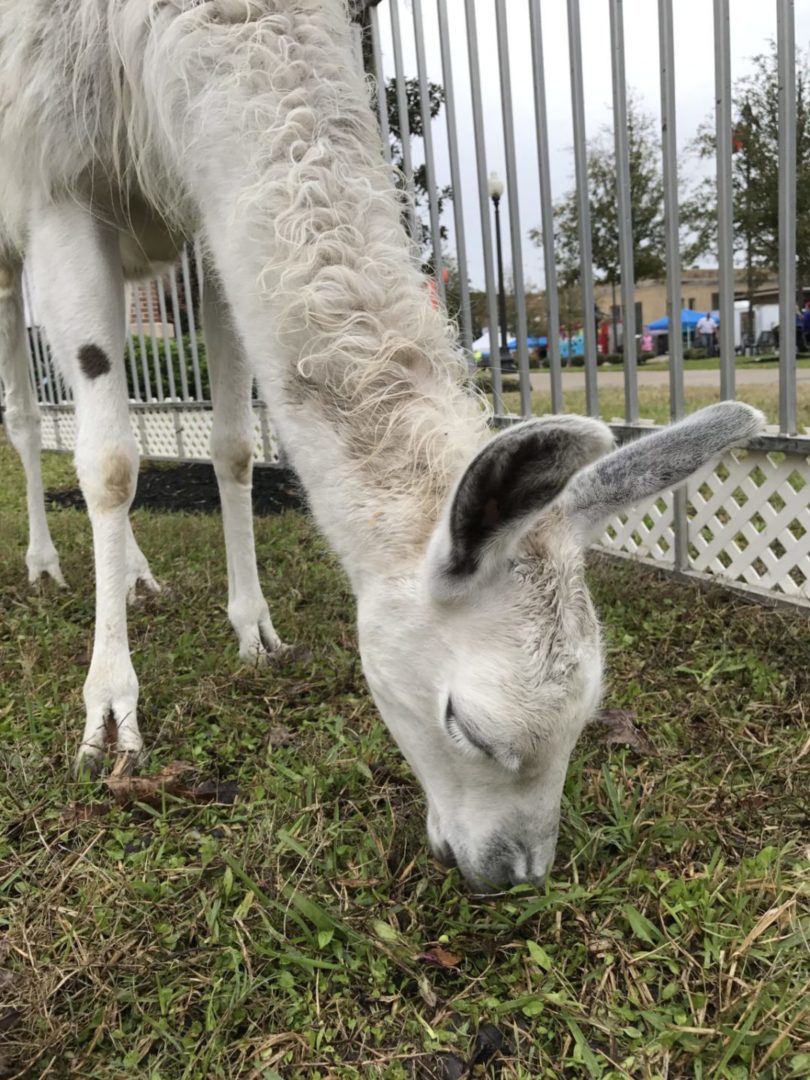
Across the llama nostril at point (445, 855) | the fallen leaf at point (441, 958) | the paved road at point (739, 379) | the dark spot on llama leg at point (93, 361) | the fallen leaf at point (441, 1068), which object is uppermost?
the dark spot on llama leg at point (93, 361)

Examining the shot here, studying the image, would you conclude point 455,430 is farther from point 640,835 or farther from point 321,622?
point 321,622

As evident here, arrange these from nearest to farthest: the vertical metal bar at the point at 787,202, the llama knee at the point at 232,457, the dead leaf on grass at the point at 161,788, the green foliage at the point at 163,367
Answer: the dead leaf on grass at the point at 161,788
the vertical metal bar at the point at 787,202
the llama knee at the point at 232,457
the green foliage at the point at 163,367

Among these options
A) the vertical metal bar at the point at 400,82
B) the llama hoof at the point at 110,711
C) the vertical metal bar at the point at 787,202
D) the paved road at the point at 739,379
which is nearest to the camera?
the llama hoof at the point at 110,711

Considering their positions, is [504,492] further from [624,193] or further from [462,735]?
[624,193]

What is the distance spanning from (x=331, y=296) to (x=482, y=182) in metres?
3.38

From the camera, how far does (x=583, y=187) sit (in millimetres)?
4582

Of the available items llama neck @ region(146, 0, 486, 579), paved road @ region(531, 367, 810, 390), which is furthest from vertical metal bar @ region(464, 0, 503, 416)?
paved road @ region(531, 367, 810, 390)

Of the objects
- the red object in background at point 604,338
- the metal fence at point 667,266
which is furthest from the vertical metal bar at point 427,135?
the red object in background at point 604,338

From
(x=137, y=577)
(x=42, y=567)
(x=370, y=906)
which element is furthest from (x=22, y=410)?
(x=370, y=906)

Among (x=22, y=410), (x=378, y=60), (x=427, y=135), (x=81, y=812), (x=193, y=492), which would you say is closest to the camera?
(x=81, y=812)

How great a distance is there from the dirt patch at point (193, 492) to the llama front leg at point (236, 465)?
9.61 ft

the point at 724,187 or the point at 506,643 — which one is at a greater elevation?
the point at 724,187

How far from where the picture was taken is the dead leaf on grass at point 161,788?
8.35 feet

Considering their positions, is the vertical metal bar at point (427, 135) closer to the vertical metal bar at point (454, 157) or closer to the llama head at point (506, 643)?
the vertical metal bar at point (454, 157)
